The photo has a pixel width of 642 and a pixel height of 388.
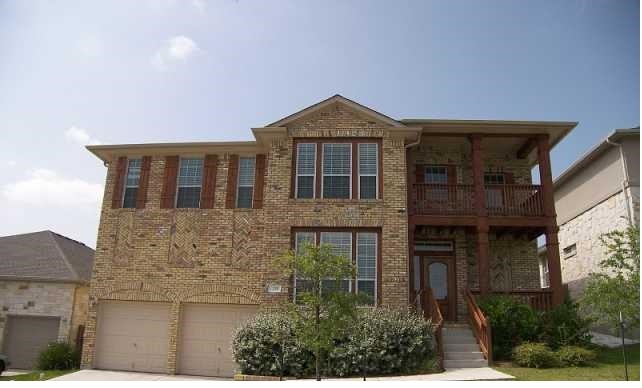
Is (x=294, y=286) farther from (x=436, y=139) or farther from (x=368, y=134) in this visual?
(x=436, y=139)

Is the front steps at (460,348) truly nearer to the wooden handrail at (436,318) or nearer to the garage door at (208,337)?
the wooden handrail at (436,318)

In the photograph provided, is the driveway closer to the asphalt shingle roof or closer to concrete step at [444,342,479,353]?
the asphalt shingle roof

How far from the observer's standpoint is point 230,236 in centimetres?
1630

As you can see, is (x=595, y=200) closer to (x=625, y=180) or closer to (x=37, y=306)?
(x=625, y=180)

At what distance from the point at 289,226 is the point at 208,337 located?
13.7ft

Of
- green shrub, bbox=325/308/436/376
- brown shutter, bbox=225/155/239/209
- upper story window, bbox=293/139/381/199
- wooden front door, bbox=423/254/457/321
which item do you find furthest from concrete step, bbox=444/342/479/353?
brown shutter, bbox=225/155/239/209

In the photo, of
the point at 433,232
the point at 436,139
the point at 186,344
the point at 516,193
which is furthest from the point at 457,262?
the point at 186,344

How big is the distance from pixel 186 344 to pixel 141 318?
1.65 metres

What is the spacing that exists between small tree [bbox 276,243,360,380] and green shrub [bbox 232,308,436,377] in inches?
61.4

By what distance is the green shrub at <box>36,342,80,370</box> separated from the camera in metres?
16.1

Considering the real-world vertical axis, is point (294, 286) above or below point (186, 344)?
above

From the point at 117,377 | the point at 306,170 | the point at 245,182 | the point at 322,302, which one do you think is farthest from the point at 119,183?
the point at 322,302

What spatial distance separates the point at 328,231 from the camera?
15.2 m

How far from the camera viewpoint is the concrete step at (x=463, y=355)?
13047 mm
